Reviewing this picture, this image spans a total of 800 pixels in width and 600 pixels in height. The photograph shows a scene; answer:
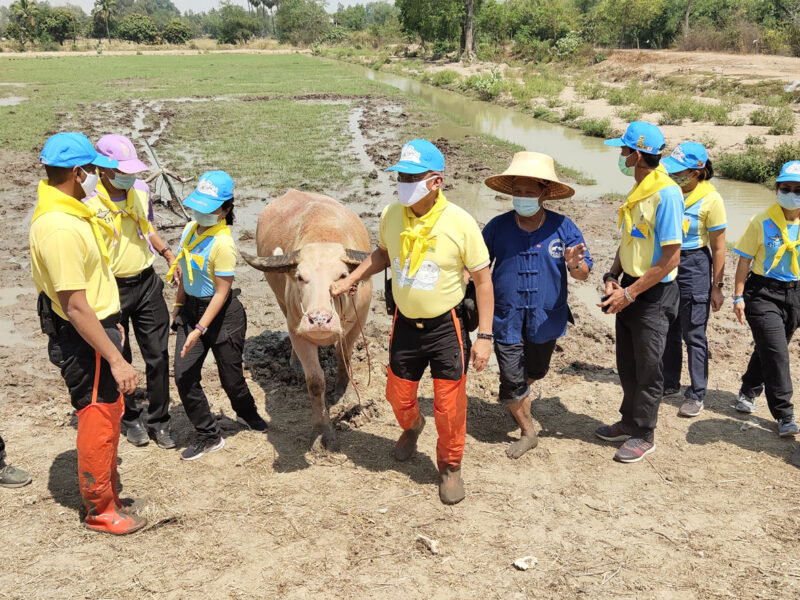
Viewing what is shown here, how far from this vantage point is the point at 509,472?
435 cm

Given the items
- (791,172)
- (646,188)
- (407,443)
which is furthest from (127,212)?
(791,172)

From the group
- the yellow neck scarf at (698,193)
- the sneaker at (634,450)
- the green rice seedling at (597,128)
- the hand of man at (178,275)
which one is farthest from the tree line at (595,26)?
the hand of man at (178,275)

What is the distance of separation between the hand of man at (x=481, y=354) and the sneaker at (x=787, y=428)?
267 centimetres

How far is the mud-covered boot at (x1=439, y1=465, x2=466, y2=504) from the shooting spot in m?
3.95

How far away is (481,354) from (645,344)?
134 centimetres

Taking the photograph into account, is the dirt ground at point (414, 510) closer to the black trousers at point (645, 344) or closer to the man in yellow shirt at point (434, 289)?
the black trousers at point (645, 344)

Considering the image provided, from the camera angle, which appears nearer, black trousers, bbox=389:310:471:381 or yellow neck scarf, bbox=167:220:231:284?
black trousers, bbox=389:310:471:381

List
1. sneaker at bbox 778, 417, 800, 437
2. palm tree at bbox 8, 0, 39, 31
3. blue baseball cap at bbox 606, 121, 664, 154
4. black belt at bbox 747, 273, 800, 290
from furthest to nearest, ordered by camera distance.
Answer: palm tree at bbox 8, 0, 39, 31
sneaker at bbox 778, 417, 800, 437
black belt at bbox 747, 273, 800, 290
blue baseball cap at bbox 606, 121, 664, 154

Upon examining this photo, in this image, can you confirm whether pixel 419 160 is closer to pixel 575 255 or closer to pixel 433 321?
pixel 433 321

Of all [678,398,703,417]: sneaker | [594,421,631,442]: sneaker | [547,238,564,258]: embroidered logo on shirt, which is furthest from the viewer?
[678,398,703,417]: sneaker

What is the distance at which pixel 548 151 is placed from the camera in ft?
57.6

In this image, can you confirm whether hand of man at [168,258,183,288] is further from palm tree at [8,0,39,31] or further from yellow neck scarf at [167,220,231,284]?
palm tree at [8,0,39,31]

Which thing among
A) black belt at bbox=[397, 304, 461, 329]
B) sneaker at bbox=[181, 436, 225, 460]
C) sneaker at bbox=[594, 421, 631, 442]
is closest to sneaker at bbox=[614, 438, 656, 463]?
sneaker at bbox=[594, 421, 631, 442]

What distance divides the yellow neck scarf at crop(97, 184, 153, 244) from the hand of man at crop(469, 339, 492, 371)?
2.64m
